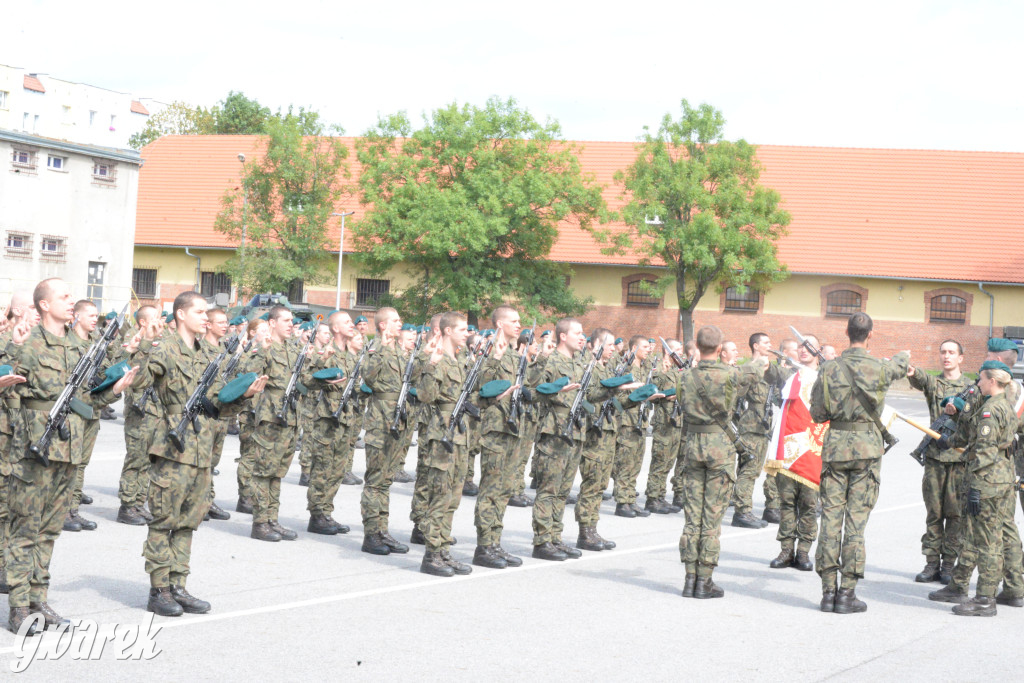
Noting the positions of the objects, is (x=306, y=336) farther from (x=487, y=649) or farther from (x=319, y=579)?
(x=487, y=649)

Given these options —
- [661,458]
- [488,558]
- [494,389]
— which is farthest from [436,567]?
[661,458]

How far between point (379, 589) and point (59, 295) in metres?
3.17

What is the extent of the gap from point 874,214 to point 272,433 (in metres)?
36.9

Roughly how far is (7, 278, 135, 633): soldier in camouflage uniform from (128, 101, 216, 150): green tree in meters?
67.6

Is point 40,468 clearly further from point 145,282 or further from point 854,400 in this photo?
point 145,282

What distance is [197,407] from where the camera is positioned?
752 centimetres

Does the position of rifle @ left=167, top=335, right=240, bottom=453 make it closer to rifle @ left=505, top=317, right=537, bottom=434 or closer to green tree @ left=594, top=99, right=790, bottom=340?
rifle @ left=505, top=317, right=537, bottom=434

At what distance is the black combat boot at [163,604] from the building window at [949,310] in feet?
124

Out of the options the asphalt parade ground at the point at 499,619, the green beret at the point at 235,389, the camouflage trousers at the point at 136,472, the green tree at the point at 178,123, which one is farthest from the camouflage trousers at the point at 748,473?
the green tree at the point at 178,123

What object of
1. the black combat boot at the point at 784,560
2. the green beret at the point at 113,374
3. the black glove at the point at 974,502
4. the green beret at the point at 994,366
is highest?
the green beret at the point at 994,366

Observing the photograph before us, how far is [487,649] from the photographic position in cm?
696

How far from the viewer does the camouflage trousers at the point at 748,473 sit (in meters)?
12.5

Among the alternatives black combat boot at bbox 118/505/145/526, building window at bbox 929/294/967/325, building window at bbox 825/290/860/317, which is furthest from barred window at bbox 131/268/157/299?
black combat boot at bbox 118/505/145/526

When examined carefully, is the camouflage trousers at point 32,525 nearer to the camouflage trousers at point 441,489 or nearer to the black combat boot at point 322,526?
the camouflage trousers at point 441,489
